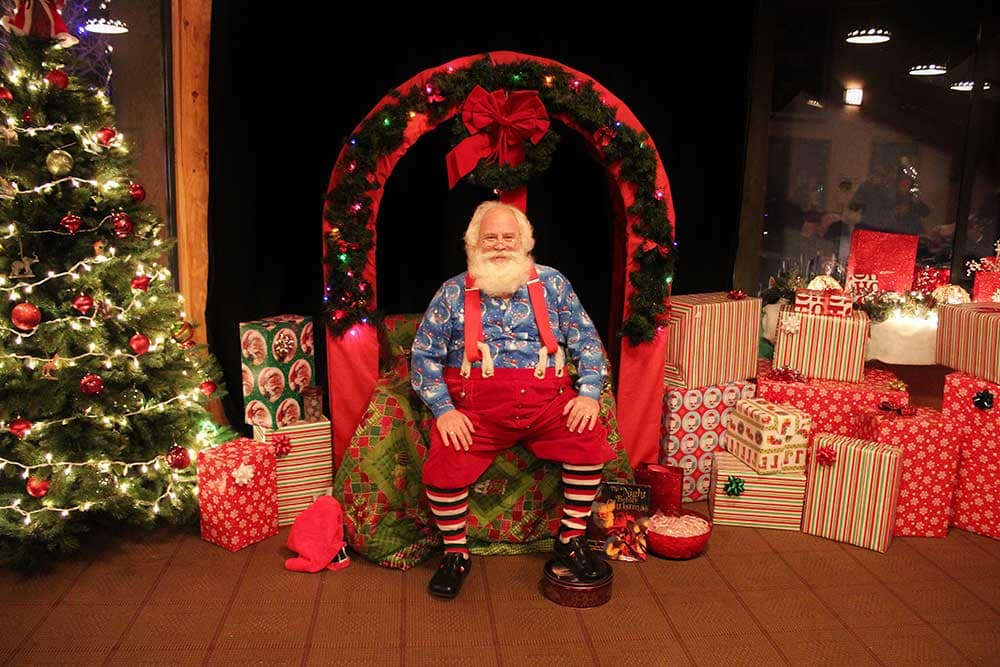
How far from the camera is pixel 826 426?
4.06m

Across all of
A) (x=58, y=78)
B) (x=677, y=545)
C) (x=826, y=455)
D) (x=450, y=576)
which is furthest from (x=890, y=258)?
(x=58, y=78)

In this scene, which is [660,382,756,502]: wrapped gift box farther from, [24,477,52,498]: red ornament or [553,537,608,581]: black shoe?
[24,477,52,498]: red ornament

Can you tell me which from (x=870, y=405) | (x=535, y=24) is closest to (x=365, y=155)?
(x=535, y=24)

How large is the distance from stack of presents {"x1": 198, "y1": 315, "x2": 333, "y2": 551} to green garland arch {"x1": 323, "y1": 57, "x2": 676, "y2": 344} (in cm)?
35

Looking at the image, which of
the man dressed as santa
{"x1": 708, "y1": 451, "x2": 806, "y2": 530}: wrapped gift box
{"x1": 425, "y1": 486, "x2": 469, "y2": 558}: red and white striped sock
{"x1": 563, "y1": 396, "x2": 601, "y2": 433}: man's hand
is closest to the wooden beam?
the man dressed as santa

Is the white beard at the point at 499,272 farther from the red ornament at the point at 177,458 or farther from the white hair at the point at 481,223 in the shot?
the red ornament at the point at 177,458

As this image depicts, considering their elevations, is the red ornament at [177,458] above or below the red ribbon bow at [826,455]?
below

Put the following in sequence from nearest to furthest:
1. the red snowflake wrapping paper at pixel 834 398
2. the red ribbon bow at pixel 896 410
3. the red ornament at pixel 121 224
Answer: the red ornament at pixel 121 224, the red ribbon bow at pixel 896 410, the red snowflake wrapping paper at pixel 834 398

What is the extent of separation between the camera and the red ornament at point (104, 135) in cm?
326

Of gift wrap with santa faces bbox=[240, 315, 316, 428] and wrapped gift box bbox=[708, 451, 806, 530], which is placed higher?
gift wrap with santa faces bbox=[240, 315, 316, 428]

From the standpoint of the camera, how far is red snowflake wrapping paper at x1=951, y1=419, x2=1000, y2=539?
3.73 metres

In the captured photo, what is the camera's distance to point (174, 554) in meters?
3.52

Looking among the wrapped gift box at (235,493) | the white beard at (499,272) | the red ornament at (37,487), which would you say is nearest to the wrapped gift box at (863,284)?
the white beard at (499,272)

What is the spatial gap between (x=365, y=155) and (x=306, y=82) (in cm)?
76
